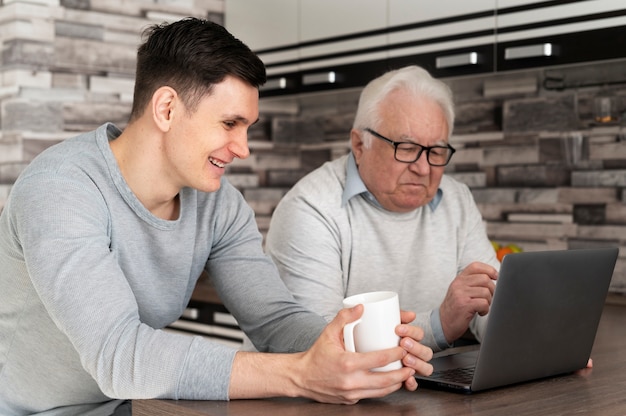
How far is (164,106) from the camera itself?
5.44ft

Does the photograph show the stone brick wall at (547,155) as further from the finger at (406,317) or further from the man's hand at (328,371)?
the man's hand at (328,371)

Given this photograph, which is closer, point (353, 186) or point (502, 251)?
point (353, 186)

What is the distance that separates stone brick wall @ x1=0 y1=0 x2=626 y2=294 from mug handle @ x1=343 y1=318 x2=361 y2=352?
1.71 meters

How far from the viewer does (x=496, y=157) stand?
3178 mm

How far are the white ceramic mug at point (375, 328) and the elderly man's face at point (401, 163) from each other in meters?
0.87

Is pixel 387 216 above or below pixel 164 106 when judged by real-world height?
below

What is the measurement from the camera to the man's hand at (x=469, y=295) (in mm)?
1838

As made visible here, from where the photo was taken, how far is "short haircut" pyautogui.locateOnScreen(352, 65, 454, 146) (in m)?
2.27

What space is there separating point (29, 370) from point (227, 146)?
57cm

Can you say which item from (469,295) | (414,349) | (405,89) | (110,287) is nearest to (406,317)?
(414,349)

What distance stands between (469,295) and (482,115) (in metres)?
1.48

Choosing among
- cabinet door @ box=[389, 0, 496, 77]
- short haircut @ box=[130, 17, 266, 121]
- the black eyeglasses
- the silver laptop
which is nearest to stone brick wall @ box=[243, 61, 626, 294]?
cabinet door @ box=[389, 0, 496, 77]

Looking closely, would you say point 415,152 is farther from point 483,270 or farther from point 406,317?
point 406,317

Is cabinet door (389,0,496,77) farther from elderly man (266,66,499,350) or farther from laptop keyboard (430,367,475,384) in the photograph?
laptop keyboard (430,367,475,384)
